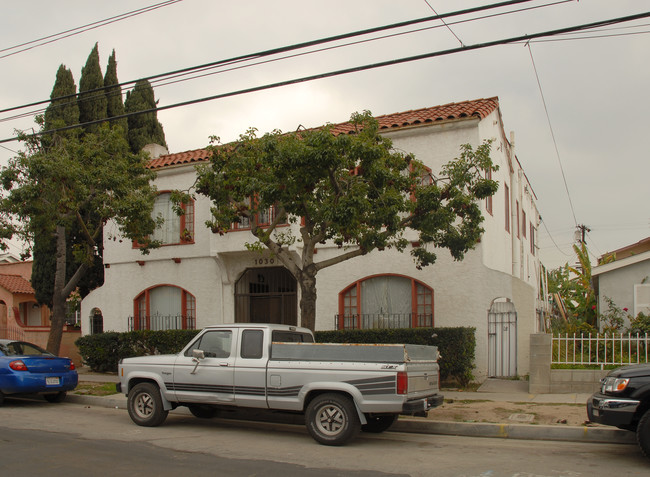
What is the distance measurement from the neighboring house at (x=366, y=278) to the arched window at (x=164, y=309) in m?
0.03

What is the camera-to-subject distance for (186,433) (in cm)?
997

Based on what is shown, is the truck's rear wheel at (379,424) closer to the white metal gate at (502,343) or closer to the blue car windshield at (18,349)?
the white metal gate at (502,343)

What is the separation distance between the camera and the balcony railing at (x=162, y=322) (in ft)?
64.3

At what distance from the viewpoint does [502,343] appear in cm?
1541

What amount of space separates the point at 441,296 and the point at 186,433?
7818mm

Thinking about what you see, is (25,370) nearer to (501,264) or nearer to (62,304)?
(62,304)

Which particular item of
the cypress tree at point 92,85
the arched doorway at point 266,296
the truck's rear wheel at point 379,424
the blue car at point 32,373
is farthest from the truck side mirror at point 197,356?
the cypress tree at point 92,85

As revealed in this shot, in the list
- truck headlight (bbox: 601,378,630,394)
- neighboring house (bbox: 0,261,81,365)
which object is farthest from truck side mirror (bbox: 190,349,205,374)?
neighboring house (bbox: 0,261,81,365)

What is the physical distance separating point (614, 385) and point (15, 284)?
1124 inches

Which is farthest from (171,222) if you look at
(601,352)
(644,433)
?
(644,433)

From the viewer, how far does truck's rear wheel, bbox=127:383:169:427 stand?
1033cm

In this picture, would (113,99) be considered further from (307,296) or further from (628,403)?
(628,403)

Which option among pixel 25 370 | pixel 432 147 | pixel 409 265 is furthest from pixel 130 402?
pixel 432 147

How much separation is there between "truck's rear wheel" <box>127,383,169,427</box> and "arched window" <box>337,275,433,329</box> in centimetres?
707
